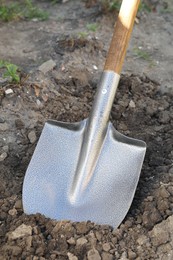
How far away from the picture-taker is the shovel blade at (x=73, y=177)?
2604 mm

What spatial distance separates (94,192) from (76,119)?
624 mm

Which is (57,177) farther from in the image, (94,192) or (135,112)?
(135,112)

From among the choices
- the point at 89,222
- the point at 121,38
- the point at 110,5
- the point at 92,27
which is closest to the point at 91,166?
the point at 89,222

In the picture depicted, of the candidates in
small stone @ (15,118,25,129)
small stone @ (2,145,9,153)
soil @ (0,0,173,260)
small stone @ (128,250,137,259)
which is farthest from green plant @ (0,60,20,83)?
small stone @ (128,250,137,259)

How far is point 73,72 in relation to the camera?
345 centimetres

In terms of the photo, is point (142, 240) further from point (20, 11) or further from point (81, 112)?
point (20, 11)

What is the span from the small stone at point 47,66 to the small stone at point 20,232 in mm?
1174

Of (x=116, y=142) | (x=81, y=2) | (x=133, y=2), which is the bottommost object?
(x=81, y=2)

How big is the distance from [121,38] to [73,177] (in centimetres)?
72

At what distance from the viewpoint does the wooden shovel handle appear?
2.82 meters

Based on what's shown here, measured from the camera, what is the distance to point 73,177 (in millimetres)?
2707

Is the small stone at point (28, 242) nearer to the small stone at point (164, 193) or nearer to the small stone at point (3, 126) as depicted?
the small stone at point (164, 193)

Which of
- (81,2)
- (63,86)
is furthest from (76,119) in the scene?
(81,2)

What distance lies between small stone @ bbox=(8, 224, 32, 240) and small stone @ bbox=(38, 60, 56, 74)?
117cm
